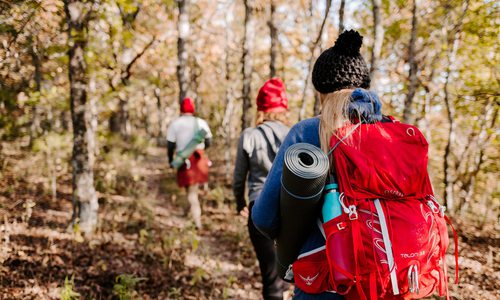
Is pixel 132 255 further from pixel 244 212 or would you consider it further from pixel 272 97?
pixel 272 97

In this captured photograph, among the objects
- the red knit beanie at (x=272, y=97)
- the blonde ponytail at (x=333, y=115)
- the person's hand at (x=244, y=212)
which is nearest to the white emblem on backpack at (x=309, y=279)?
the blonde ponytail at (x=333, y=115)

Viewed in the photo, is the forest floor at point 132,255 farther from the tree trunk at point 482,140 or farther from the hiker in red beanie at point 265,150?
the tree trunk at point 482,140

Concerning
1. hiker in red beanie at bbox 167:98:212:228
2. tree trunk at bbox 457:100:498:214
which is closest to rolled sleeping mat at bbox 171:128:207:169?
hiker in red beanie at bbox 167:98:212:228

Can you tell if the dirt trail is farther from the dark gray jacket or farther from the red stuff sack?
the red stuff sack

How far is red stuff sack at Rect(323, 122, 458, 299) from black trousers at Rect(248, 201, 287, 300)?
1.76 meters

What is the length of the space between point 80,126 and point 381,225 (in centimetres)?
482

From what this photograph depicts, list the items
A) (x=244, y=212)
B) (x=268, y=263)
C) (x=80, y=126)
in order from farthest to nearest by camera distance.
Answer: (x=80, y=126) < (x=244, y=212) < (x=268, y=263)

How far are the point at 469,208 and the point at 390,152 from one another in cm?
937

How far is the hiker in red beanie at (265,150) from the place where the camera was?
3307 millimetres

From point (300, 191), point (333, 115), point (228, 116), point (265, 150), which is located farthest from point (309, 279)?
point (228, 116)

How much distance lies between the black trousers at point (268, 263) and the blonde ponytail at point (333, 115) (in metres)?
1.78

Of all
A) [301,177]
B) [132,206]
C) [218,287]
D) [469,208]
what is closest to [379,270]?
[301,177]

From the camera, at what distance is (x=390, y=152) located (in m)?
1.55

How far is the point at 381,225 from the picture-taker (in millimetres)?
1461
